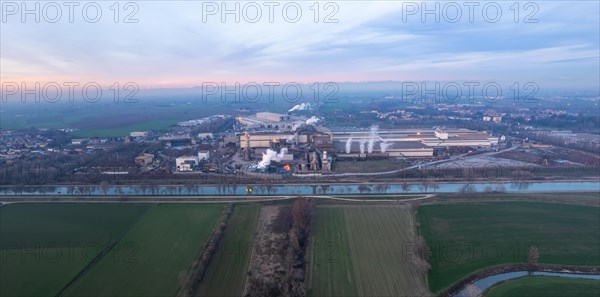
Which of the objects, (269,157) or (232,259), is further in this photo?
(269,157)

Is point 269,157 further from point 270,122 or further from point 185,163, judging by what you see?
point 270,122

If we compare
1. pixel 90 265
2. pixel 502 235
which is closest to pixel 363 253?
pixel 502 235

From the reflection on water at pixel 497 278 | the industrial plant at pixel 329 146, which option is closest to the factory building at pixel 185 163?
the industrial plant at pixel 329 146

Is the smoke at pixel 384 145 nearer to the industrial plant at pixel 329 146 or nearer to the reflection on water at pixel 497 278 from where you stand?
the industrial plant at pixel 329 146

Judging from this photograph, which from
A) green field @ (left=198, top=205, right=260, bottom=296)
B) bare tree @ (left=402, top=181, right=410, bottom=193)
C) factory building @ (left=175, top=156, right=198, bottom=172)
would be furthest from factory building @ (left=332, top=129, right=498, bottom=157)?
green field @ (left=198, top=205, right=260, bottom=296)

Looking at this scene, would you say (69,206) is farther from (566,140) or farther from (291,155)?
(566,140)

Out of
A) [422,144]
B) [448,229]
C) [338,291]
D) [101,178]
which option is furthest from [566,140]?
[101,178]
